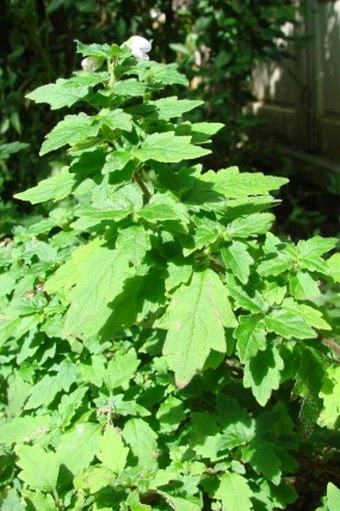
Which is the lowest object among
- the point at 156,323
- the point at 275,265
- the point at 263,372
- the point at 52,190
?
the point at 263,372

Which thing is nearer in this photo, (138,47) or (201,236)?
(201,236)

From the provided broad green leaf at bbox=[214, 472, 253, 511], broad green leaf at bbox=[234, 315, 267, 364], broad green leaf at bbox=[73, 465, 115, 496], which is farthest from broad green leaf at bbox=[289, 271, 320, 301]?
broad green leaf at bbox=[73, 465, 115, 496]

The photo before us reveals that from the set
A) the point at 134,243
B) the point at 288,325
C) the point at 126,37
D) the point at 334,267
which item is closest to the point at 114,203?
the point at 134,243

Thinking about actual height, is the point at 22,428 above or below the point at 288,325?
below

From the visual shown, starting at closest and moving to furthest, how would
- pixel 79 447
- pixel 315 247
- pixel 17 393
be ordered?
pixel 315 247
pixel 79 447
pixel 17 393

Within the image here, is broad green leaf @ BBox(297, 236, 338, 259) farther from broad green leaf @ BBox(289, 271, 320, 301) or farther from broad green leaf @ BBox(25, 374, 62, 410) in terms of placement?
broad green leaf @ BBox(25, 374, 62, 410)

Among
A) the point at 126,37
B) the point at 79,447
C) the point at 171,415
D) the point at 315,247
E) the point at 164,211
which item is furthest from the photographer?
the point at 126,37

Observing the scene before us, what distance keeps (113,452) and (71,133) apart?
29.9 inches

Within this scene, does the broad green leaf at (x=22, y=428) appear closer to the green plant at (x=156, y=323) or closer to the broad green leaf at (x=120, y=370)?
the green plant at (x=156, y=323)

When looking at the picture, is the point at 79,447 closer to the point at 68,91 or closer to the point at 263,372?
the point at 263,372

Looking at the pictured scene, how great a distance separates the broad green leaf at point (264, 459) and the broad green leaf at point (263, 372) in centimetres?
26

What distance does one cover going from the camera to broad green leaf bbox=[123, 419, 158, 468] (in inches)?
64.3

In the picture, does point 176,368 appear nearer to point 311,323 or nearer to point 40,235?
point 311,323

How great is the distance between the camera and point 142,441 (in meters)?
1.67
